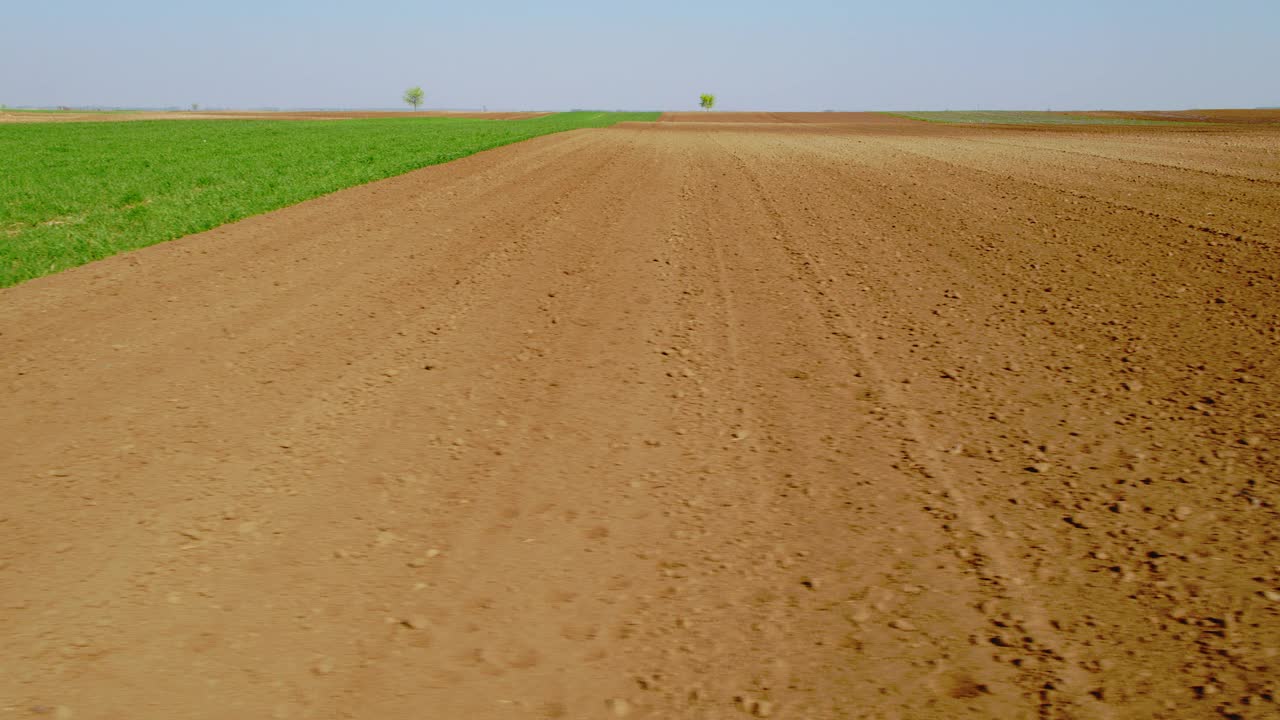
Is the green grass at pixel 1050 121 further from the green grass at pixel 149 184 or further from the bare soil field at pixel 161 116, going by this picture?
the green grass at pixel 149 184

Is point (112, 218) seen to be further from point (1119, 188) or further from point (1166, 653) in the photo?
point (1119, 188)

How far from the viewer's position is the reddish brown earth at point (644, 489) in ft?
10.3

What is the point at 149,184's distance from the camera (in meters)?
18.1

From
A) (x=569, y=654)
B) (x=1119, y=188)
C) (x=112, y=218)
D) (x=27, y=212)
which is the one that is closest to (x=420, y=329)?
(x=569, y=654)

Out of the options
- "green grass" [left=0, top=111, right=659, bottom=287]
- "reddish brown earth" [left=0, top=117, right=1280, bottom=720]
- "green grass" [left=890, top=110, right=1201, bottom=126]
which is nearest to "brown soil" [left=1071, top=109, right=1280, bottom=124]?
"green grass" [left=890, top=110, right=1201, bottom=126]

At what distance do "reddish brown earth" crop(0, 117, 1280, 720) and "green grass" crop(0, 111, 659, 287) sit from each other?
254 centimetres

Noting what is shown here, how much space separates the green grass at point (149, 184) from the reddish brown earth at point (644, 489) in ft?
8.32

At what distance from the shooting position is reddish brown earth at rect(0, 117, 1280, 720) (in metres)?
3.13

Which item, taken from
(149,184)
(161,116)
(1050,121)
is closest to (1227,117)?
(1050,121)

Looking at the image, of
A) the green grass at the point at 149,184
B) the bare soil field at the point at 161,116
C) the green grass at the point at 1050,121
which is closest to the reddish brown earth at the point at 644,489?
the green grass at the point at 149,184

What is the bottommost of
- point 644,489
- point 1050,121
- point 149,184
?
point 644,489

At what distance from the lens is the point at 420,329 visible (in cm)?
725

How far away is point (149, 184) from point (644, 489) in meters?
17.4

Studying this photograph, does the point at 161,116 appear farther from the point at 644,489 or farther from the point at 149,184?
the point at 644,489
